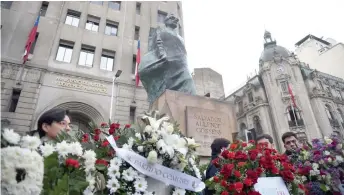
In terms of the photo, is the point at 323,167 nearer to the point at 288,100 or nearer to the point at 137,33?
the point at 137,33

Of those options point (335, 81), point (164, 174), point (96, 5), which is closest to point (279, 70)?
point (335, 81)

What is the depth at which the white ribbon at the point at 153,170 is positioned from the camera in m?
2.10

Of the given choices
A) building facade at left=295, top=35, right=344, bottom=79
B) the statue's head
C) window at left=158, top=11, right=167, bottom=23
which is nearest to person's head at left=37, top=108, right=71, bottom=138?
the statue's head

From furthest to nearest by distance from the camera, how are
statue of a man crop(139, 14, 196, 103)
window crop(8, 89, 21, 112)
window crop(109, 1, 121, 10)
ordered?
window crop(109, 1, 121, 10) → window crop(8, 89, 21, 112) → statue of a man crop(139, 14, 196, 103)

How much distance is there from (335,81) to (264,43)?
10.6m

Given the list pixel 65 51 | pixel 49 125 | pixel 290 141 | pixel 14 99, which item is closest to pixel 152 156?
pixel 49 125

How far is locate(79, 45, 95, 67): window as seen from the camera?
14.4m

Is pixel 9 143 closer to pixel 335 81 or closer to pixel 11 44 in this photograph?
pixel 11 44

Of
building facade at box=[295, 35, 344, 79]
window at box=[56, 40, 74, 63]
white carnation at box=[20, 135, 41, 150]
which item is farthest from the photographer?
building facade at box=[295, 35, 344, 79]

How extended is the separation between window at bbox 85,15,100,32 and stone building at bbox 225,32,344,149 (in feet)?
65.8

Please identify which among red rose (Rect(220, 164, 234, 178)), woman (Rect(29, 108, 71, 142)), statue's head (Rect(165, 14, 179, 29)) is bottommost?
red rose (Rect(220, 164, 234, 178))

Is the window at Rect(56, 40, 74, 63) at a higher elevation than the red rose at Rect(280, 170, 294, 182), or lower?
higher

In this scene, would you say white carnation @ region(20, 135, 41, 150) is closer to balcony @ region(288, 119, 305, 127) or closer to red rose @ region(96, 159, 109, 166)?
red rose @ region(96, 159, 109, 166)

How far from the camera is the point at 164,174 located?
7.11 feet
